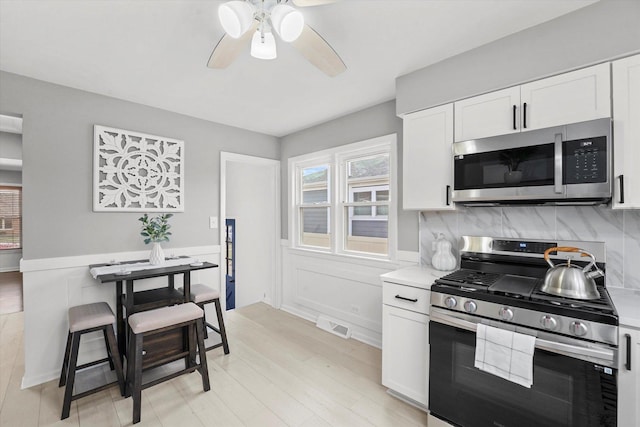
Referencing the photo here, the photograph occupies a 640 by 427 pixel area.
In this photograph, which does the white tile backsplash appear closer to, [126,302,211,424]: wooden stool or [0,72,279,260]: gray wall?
[126,302,211,424]: wooden stool

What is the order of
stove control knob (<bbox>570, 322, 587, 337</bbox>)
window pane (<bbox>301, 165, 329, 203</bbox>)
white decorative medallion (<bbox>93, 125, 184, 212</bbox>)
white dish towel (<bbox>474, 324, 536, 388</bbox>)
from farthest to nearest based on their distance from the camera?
window pane (<bbox>301, 165, 329, 203</bbox>) < white decorative medallion (<bbox>93, 125, 184, 212</bbox>) < white dish towel (<bbox>474, 324, 536, 388</bbox>) < stove control knob (<bbox>570, 322, 587, 337</bbox>)

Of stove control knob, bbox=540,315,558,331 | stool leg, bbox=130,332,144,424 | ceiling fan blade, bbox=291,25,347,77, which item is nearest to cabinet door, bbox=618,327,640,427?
stove control knob, bbox=540,315,558,331

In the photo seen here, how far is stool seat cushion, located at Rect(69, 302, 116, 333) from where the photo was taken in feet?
6.98

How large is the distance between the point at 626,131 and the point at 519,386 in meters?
1.47

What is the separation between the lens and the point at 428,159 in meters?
2.33

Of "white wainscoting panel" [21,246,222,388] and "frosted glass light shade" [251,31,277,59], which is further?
"white wainscoting panel" [21,246,222,388]

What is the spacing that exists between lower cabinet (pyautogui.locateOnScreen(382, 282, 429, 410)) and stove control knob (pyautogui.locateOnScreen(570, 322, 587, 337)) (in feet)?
2.48

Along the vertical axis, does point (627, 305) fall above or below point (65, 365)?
above

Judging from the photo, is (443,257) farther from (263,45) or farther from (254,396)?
(263,45)

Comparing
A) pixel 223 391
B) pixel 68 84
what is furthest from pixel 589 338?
pixel 68 84

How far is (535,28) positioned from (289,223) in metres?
3.21

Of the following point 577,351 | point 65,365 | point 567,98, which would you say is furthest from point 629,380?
point 65,365

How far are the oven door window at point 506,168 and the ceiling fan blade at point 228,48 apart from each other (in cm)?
161

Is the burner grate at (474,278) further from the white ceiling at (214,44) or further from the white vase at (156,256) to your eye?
the white vase at (156,256)
